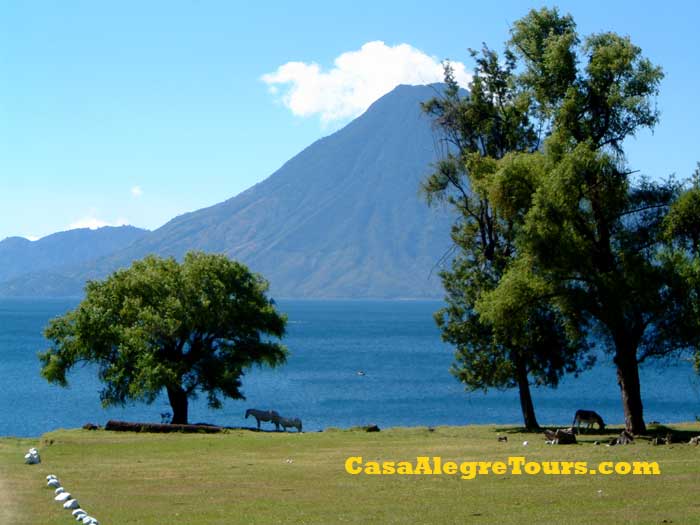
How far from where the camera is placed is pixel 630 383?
34.6m

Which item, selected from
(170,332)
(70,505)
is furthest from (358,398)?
(70,505)

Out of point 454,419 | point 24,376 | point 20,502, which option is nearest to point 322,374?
point 24,376

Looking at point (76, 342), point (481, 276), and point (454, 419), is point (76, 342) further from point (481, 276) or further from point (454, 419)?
point (454, 419)

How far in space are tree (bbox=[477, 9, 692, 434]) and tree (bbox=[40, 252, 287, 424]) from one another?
15529 mm

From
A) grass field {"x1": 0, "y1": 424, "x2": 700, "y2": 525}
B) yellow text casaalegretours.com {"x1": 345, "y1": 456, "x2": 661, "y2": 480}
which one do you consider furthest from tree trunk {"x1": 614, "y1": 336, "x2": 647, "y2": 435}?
yellow text casaalegretours.com {"x1": 345, "y1": 456, "x2": 661, "y2": 480}

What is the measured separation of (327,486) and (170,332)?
25.7 m

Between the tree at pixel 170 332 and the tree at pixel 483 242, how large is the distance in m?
10.7

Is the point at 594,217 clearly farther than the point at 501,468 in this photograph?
Yes

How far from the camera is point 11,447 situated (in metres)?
31.8

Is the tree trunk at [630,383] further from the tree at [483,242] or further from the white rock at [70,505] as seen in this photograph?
the white rock at [70,505]

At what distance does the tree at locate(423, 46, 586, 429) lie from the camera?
4066cm

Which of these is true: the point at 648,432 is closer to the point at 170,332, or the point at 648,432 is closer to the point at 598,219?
the point at 598,219

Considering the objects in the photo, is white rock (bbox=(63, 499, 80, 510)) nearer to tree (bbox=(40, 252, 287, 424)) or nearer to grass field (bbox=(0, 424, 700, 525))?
grass field (bbox=(0, 424, 700, 525))

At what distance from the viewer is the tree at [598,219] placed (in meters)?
32.8
